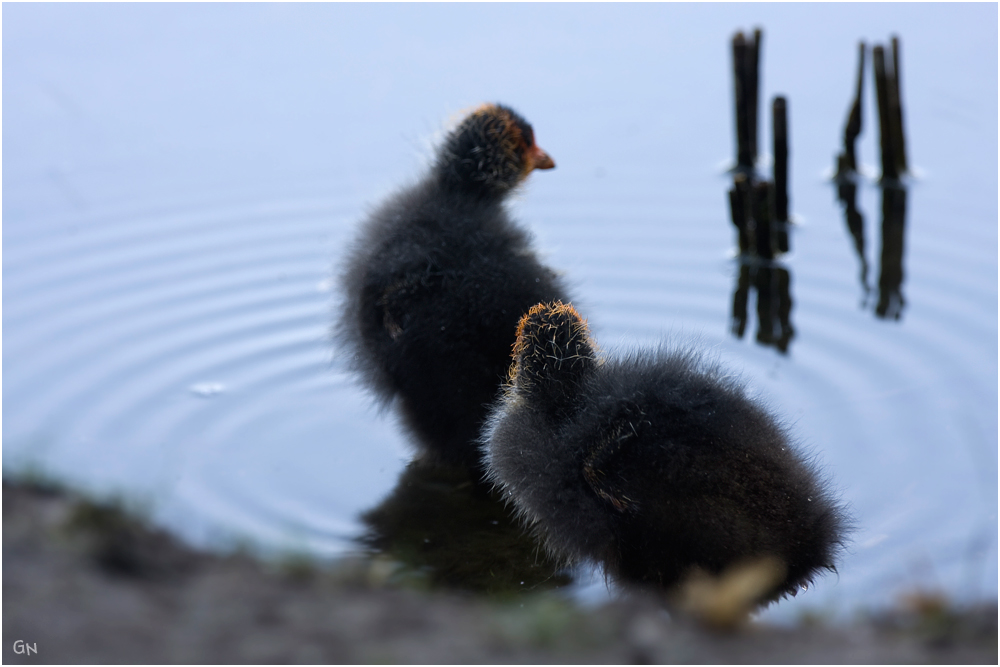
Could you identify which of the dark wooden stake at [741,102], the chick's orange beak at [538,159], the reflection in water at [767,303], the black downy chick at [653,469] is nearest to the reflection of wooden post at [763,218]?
the reflection in water at [767,303]

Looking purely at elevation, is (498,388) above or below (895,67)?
below

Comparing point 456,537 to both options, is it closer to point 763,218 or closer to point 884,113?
point 763,218

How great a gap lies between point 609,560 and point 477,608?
1.05 meters

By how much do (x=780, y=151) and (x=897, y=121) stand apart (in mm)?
1393

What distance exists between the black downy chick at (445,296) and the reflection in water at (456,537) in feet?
0.58

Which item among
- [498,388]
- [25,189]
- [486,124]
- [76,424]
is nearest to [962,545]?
[498,388]

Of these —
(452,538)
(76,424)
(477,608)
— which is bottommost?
(452,538)

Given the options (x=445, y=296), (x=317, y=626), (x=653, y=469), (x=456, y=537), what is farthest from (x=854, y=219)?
(x=317, y=626)

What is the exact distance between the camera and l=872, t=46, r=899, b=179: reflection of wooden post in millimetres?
7402

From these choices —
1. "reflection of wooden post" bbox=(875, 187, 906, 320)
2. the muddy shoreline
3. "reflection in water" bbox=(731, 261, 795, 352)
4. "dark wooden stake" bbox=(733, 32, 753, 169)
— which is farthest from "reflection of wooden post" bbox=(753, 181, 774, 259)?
the muddy shoreline

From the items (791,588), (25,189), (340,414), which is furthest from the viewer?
(25,189)

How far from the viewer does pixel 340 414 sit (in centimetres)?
491

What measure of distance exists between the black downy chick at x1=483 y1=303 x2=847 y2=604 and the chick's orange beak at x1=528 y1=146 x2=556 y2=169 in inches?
63.0

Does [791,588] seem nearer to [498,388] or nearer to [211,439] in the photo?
[498,388]
